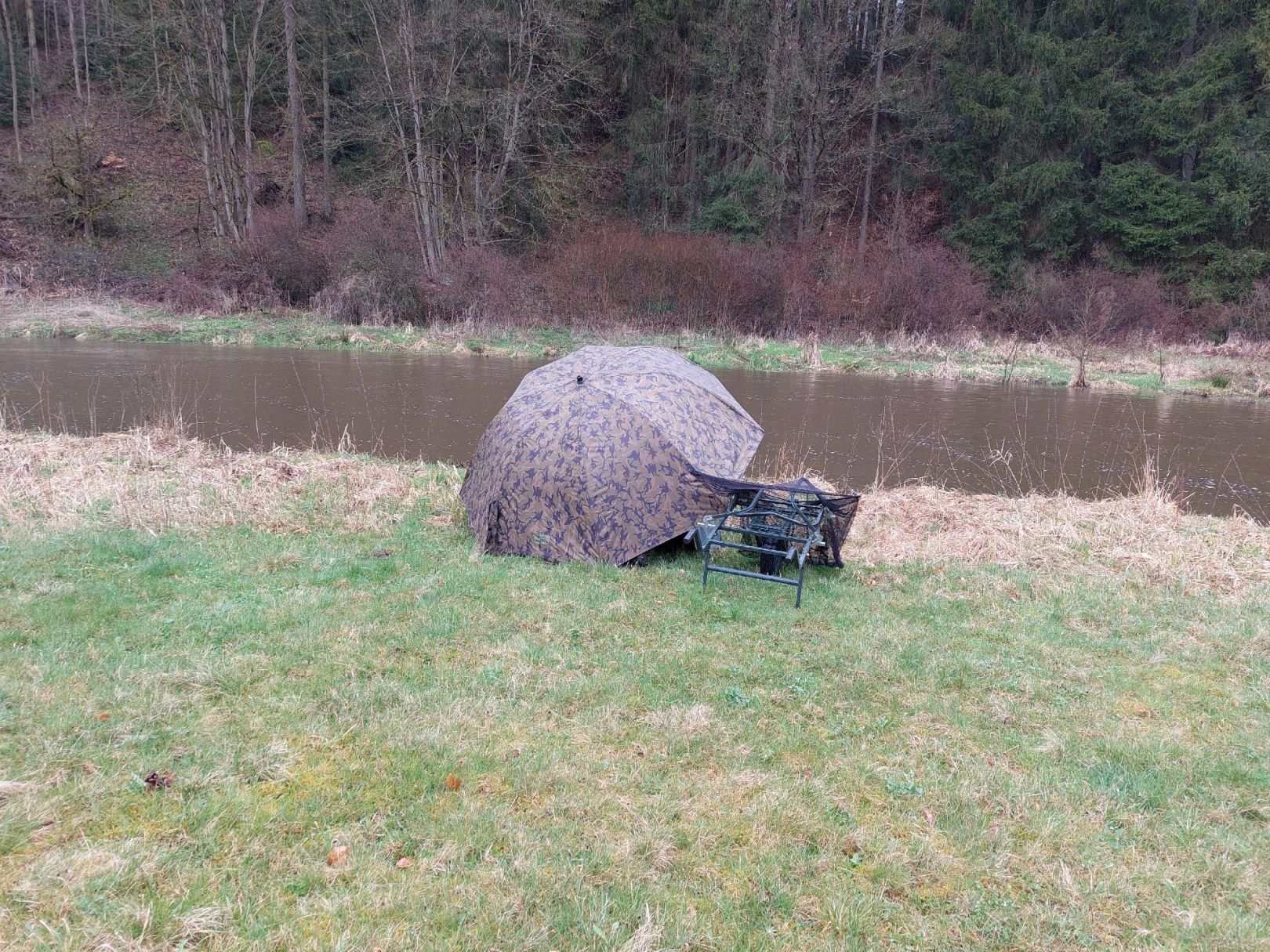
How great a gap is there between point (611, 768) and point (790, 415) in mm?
13262

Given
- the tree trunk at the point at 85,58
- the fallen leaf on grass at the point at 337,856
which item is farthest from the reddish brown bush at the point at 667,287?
the tree trunk at the point at 85,58

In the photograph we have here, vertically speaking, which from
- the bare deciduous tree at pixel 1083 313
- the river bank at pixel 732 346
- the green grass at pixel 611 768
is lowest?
the green grass at pixel 611 768

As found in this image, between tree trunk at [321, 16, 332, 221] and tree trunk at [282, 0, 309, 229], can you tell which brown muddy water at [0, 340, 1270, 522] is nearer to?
tree trunk at [282, 0, 309, 229]

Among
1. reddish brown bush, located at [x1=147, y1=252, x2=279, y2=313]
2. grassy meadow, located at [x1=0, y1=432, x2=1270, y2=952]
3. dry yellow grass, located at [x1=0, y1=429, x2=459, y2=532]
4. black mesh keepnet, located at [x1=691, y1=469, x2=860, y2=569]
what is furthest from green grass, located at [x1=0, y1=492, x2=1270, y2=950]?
reddish brown bush, located at [x1=147, y1=252, x2=279, y2=313]

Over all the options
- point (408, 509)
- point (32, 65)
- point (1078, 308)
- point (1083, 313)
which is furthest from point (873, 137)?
point (32, 65)

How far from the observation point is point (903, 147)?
119ft

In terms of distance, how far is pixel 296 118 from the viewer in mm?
32938

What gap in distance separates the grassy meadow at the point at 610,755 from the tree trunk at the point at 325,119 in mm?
31969

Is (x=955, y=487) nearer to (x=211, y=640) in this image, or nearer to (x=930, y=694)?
(x=930, y=694)

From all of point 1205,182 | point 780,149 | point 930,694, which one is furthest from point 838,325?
point 930,694

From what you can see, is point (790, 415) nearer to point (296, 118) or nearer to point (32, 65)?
point (296, 118)

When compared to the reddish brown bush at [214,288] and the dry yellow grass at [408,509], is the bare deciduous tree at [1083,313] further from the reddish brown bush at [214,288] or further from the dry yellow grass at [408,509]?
the reddish brown bush at [214,288]

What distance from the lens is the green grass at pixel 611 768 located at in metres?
2.88

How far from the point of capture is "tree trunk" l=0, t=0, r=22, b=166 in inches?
1394
